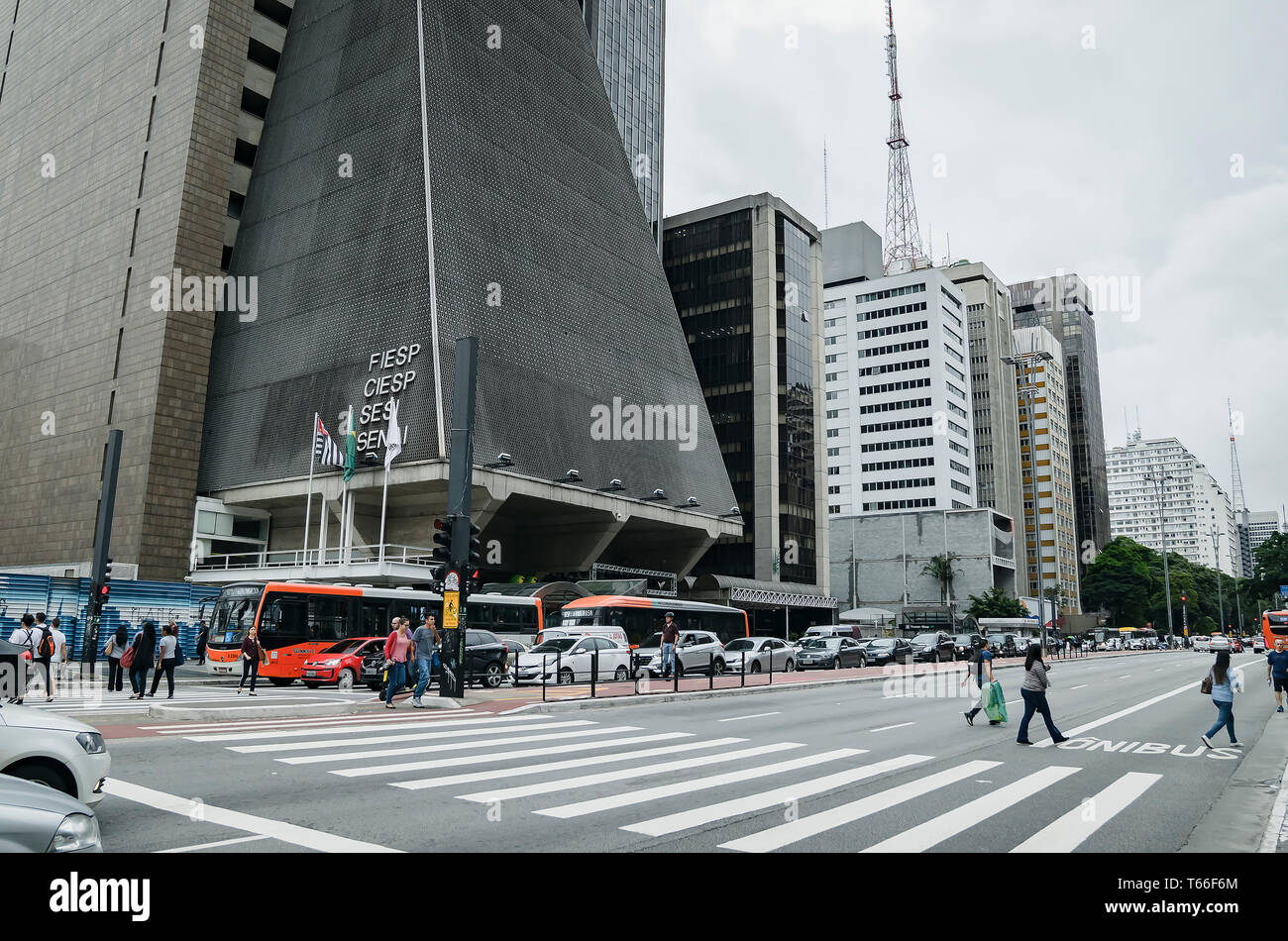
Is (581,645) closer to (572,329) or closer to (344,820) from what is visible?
(344,820)

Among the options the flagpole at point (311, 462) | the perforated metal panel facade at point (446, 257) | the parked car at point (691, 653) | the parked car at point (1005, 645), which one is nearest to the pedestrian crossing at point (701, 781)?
the parked car at point (691, 653)

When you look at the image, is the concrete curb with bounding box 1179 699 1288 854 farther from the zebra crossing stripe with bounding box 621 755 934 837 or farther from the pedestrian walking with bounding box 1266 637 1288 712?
the pedestrian walking with bounding box 1266 637 1288 712

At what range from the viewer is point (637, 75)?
103 metres

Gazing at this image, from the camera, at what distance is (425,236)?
4616 centimetres

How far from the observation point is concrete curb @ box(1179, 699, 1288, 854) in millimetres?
7695

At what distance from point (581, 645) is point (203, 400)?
32692mm

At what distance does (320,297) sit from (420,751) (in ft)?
140

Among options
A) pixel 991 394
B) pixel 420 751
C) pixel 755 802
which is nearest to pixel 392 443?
pixel 420 751

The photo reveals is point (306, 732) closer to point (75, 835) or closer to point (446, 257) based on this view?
point (75, 835)

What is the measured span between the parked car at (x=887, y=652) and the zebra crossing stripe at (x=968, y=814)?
33.9 m

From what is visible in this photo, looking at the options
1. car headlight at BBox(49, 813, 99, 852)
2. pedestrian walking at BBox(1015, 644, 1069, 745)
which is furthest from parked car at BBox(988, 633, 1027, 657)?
car headlight at BBox(49, 813, 99, 852)

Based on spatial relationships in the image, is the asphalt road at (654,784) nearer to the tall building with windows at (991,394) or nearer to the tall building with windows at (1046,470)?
the tall building with windows at (991,394)

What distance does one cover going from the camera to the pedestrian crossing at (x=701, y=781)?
311 inches

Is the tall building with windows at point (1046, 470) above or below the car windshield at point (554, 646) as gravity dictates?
above
